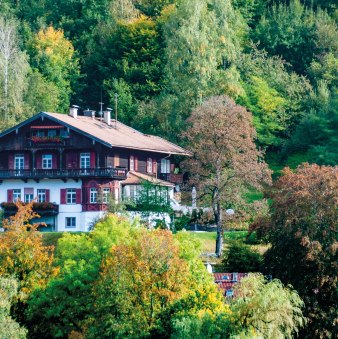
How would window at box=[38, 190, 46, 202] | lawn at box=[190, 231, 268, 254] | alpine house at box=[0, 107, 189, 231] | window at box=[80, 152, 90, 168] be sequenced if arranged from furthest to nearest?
window at box=[80, 152, 90, 168], window at box=[38, 190, 46, 202], alpine house at box=[0, 107, 189, 231], lawn at box=[190, 231, 268, 254]

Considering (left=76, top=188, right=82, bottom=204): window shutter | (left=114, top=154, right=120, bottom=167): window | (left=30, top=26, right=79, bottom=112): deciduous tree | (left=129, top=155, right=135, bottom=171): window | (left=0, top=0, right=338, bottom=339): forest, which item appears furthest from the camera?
(left=30, top=26, right=79, bottom=112): deciduous tree

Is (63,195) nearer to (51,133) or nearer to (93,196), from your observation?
(93,196)

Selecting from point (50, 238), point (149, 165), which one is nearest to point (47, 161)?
point (149, 165)

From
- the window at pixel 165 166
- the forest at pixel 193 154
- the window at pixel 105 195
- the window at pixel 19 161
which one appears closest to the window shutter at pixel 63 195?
the window at pixel 105 195

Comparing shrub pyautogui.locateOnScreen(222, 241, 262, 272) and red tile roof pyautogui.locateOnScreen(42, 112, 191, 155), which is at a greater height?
red tile roof pyautogui.locateOnScreen(42, 112, 191, 155)

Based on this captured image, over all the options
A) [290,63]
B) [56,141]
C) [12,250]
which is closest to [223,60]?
[290,63]

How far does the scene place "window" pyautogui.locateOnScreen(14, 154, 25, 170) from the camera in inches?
3487

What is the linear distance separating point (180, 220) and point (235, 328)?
26913mm

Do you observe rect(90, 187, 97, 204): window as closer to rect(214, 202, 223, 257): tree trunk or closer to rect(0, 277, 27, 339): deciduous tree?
rect(214, 202, 223, 257): tree trunk

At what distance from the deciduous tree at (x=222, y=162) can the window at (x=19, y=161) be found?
1569 centimetres

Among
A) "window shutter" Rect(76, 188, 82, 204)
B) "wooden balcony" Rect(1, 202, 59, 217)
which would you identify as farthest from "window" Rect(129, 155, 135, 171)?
"wooden balcony" Rect(1, 202, 59, 217)

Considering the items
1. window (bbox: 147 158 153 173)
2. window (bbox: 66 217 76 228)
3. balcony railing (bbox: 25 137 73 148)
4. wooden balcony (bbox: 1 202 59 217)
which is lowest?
window (bbox: 66 217 76 228)

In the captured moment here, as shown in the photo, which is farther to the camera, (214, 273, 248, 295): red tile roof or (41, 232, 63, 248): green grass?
(41, 232, 63, 248): green grass

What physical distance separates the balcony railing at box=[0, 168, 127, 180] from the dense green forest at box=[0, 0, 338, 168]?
6251 mm
